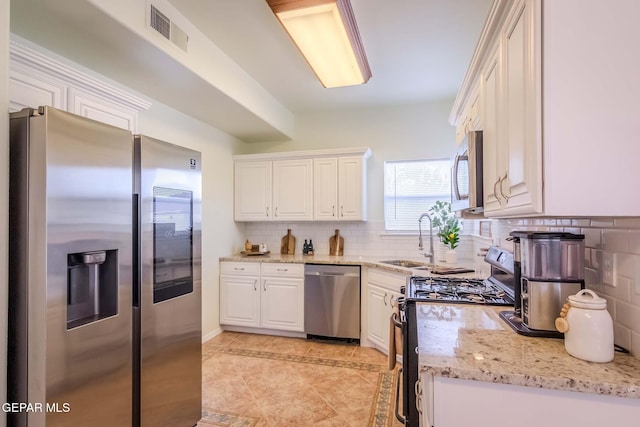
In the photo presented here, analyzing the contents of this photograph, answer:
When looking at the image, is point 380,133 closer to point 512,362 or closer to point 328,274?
point 328,274

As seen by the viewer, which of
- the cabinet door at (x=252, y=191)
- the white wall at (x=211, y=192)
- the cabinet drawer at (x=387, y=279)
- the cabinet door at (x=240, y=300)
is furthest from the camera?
the cabinet door at (x=252, y=191)

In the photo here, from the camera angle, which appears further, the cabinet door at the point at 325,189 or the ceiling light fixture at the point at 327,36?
the cabinet door at the point at 325,189

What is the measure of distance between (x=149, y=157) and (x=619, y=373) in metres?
2.15

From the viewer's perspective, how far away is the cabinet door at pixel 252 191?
4227mm

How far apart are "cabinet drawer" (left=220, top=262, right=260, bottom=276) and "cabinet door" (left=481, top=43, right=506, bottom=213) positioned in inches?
111

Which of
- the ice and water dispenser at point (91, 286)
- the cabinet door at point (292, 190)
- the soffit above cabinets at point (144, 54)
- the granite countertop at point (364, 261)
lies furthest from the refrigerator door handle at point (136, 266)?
the cabinet door at point (292, 190)

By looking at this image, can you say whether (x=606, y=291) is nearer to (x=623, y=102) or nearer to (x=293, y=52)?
(x=623, y=102)

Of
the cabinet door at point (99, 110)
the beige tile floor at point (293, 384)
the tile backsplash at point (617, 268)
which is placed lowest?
the beige tile floor at point (293, 384)

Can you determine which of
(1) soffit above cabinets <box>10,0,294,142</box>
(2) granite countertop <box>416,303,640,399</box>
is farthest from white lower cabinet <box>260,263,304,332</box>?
(2) granite countertop <box>416,303,640,399</box>

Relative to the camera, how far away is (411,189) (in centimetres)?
413

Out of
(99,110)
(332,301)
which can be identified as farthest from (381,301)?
(99,110)

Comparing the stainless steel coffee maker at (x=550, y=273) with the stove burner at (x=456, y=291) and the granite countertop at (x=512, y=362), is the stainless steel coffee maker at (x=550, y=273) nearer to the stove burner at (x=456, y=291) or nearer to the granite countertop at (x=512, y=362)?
the granite countertop at (x=512, y=362)

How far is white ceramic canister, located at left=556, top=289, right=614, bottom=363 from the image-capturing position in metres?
1.00

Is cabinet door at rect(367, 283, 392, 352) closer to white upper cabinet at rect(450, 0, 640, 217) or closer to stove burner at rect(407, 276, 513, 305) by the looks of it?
stove burner at rect(407, 276, 513, 305)
